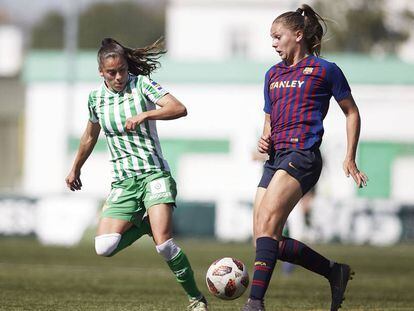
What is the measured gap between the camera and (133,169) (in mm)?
8992

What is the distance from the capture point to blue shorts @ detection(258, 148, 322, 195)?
8.31m

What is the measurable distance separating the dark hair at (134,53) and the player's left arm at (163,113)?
42 centimetres

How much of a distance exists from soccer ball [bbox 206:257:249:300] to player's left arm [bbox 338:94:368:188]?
120 cm

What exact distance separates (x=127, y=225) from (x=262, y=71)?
94.1ft

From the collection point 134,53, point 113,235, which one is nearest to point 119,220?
point 113,235

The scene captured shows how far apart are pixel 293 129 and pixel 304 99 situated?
231mm

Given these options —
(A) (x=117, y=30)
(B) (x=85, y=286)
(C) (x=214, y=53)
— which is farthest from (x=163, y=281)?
(A) (x=117, y=30)

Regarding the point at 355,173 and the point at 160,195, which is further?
the point at 160,195

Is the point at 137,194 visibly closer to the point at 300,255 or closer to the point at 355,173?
the point at 300,255

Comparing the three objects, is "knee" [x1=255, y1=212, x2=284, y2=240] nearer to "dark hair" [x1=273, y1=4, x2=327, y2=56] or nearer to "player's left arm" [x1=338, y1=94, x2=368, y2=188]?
"player's left arm" [x1=338, y1=94, x2=368, y2=188]

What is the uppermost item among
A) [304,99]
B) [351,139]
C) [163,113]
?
[304,99]

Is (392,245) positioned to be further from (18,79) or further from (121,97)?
(18,79)

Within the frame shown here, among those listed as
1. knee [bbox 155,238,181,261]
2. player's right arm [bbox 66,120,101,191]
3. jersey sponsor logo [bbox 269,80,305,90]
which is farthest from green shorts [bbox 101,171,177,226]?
jersey sponsor logo [bbox 269,80,305,90]

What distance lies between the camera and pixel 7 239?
24469mm
